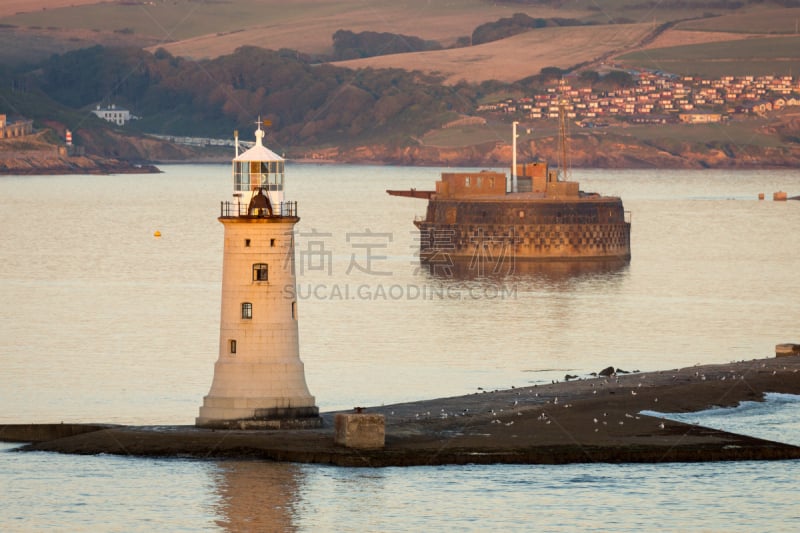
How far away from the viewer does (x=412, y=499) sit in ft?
132

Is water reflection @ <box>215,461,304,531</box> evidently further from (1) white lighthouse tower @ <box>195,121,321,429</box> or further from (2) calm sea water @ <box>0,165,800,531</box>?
(1) white lighthouse tower @ <box>195,121,321,429</box>

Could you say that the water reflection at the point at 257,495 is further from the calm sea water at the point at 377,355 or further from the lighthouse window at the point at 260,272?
the lighthouse window at the point at 260,272

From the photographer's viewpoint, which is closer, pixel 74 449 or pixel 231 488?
pixel 231 488

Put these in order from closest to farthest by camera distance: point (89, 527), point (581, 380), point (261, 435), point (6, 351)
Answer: point (89, 527) < point (261, 435) < point (581, 380) < point (6, 351)

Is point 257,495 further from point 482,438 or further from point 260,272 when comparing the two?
point 482,438

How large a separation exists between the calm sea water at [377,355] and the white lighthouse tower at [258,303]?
5.11ft

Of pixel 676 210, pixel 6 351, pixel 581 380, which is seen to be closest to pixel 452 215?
pixel 6 351

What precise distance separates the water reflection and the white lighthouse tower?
1412 millimetres

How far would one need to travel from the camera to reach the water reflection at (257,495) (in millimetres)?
38625

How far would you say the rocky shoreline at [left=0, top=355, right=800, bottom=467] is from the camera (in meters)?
41.9

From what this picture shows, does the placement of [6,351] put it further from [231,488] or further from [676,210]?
[676,210]

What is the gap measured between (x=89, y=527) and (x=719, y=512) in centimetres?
1319

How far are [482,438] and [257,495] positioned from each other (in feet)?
20.3

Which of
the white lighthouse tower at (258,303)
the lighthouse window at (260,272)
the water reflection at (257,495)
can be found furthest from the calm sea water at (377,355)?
the lighthouse window at (260,272)
